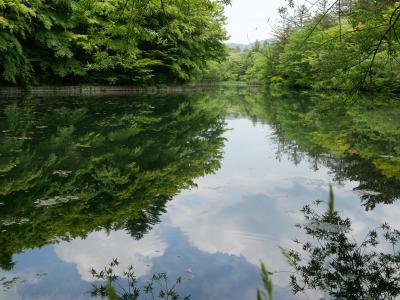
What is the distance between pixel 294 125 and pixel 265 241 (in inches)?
366

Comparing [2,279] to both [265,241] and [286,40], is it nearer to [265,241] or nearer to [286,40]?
[265,241]

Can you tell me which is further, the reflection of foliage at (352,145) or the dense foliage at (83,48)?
the dense foliage at (83,48)

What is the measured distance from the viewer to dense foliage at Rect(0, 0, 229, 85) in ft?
61.6

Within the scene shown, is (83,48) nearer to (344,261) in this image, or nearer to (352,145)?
(352,145)

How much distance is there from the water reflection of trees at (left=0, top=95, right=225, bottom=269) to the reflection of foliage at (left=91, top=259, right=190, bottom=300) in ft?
2.59

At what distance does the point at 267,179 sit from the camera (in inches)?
257

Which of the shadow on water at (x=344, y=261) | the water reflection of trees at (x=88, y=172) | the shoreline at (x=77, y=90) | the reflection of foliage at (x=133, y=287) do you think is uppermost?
the shadow on water at (x=344, y=261)

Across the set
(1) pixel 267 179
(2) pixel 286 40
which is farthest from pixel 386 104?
(2) pixel 286 40

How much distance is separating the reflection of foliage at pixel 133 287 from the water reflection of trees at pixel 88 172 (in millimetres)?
789

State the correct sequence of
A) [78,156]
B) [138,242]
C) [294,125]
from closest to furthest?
[138,242] < [78,156] < [294,125]

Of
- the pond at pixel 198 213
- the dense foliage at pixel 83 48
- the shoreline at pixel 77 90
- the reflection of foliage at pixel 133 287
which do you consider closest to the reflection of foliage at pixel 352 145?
the pond at pixel 198 213

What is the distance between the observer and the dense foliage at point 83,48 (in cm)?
1877

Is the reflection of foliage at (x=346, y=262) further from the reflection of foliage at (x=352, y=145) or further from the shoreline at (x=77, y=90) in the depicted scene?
the shoreline at (x=77, y=90)

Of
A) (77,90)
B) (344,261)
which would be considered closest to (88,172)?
(344,261)
